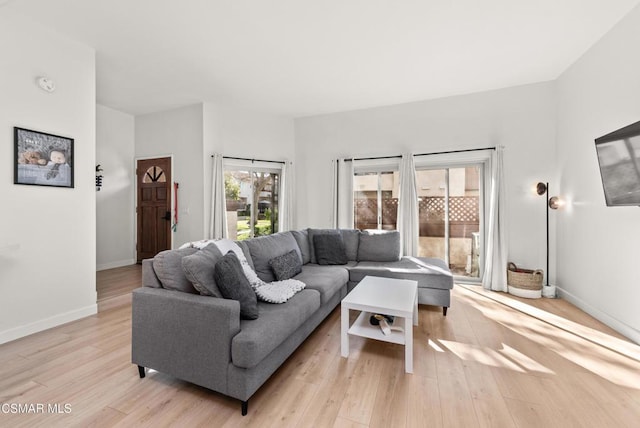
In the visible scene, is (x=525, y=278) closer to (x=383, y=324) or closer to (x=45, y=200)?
(x=383, y=324)

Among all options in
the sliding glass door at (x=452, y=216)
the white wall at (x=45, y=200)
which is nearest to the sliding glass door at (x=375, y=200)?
the sliding glass door at (x=452, y=216)

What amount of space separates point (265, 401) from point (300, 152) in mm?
4225

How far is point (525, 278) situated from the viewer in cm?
356

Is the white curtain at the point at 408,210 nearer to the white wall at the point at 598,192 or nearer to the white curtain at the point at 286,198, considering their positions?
the white wall at the point at 598,192

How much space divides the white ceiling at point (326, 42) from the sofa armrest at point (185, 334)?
2.41 meters

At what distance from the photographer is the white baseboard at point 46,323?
2375mm

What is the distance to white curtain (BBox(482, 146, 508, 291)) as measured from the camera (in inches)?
149

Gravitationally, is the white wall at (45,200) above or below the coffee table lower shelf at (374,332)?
above

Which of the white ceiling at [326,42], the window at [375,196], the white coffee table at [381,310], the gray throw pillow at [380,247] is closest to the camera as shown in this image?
the white coffee table at [381,310]

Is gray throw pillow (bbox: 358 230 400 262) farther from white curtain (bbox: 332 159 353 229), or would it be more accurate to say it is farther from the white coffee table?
the white coffee table

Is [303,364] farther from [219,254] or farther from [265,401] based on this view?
[219,254]

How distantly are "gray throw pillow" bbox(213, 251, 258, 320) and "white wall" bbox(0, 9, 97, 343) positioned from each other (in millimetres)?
2013

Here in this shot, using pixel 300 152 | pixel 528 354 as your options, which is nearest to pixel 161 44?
pixel 300 152

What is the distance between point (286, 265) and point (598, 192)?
344 centimetres
